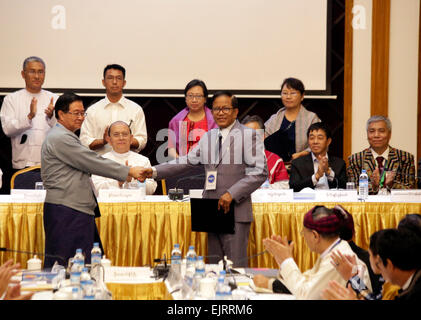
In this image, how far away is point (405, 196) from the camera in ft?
14.0

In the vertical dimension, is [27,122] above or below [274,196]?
above

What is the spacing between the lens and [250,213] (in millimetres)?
3879

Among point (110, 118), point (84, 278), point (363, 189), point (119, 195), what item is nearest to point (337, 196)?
point (363, 189)

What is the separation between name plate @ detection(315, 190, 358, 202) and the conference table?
0.05 m

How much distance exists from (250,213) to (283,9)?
3.18 metres

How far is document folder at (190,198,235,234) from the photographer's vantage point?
12.5ft

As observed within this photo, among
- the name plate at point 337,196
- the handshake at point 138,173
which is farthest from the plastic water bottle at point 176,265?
the name plate at point 337,196

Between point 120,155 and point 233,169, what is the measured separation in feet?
3.94

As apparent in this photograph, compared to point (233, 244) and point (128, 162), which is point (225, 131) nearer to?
point (233, 244)

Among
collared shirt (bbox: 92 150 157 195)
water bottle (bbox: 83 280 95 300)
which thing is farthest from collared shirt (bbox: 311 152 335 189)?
water bottle (bbox: 83 280 95 300)

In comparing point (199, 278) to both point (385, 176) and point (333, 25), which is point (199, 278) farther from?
point (333, 25)

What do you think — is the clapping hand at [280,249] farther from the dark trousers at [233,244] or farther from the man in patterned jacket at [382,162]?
the man in patterned jacket at [382,162]

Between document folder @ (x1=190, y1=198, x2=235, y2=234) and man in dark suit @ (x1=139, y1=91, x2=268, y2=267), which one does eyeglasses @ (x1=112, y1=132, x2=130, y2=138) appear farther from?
document folder @ (x1=190, y1=198, x2=235, y2=234)

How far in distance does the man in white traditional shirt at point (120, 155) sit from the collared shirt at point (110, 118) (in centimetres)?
65
